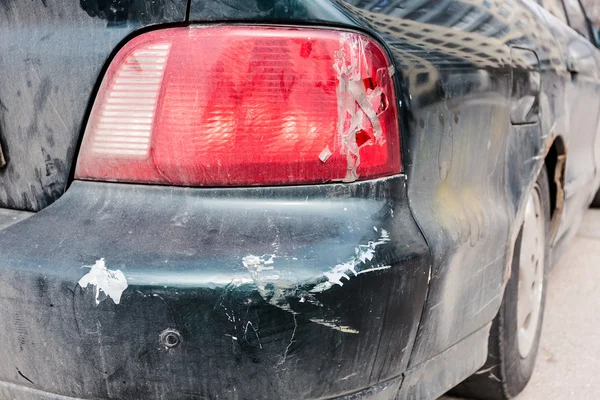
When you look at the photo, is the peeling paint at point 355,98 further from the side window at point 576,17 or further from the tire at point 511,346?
the side window at point 576,17

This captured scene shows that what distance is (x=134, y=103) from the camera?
4.04 feet

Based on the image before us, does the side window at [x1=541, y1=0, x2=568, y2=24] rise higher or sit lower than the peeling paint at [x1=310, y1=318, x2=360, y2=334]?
higher

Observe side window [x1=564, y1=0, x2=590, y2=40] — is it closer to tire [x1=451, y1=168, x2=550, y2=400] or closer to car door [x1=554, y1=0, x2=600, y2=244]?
car door [x1=554, y1=0, x2=600, y2=244]

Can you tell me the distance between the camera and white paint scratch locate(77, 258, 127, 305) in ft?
3.59

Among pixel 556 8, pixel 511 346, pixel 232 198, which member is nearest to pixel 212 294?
pixel 232 198

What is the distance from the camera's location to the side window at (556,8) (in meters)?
2.70

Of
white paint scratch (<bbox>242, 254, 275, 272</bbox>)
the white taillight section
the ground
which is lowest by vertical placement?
Result: the ground

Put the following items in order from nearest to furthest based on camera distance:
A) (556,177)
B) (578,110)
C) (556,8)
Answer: (556,177)
(578,110)
(556,8)

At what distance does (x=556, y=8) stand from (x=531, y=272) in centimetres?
136

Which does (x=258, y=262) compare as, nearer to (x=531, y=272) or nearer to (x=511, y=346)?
(x=511, y=346)

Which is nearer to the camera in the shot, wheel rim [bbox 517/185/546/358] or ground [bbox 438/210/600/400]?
wheel rim [bbox 517/185/546/358]

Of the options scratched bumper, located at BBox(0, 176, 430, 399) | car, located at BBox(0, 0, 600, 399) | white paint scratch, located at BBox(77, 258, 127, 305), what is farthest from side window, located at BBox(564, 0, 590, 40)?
white paint scratch, located at BBox(77, 258, 127, 305)

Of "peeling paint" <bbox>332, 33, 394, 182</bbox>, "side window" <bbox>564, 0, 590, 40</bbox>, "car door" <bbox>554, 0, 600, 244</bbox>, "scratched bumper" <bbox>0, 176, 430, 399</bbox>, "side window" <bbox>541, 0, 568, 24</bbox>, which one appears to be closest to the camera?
"scratched bumper" <bbox>0, 176, 430, 399</bbox>

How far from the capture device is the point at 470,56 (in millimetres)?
1472
